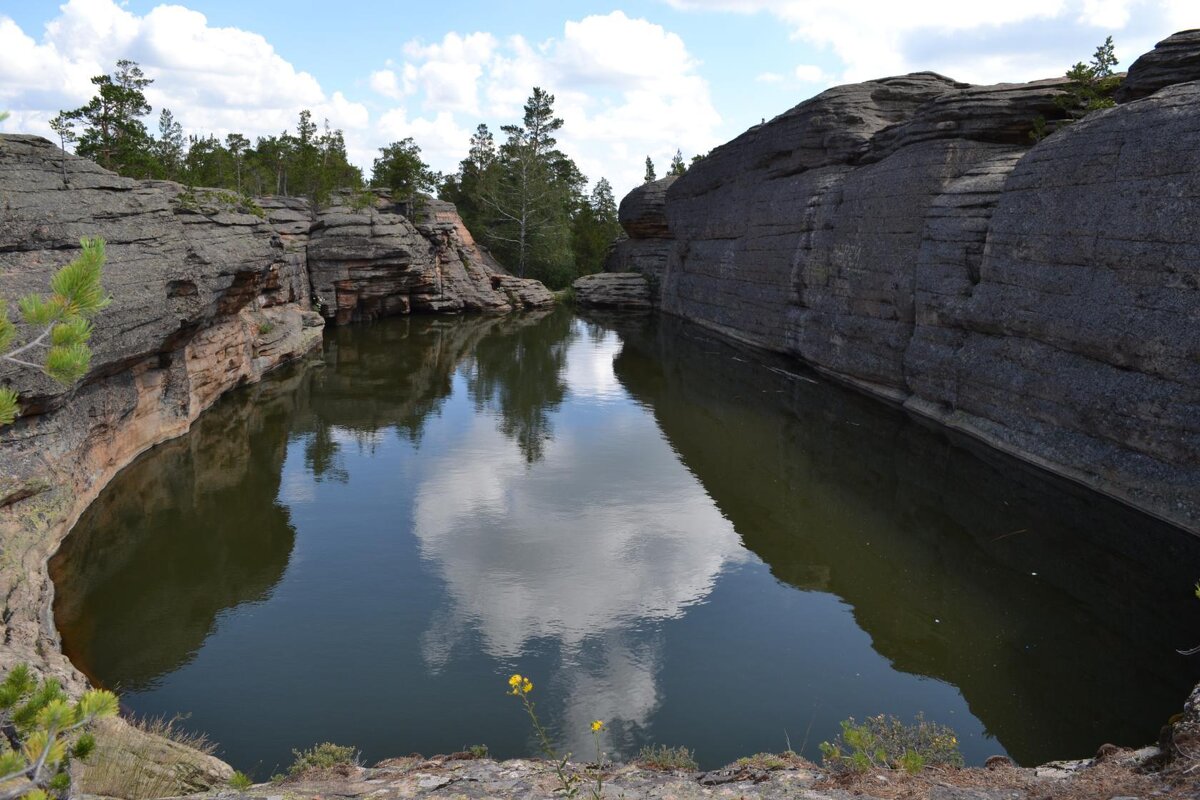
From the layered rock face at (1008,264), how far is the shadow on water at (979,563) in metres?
1.19

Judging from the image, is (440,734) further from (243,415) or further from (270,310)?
(270,310)

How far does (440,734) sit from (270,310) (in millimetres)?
22947

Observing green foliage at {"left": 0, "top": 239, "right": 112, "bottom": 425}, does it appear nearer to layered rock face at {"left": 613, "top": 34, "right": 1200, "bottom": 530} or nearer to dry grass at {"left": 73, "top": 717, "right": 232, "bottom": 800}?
dry grass at {"left": 73, "top": 717, "right": 232, "bottom": 800}

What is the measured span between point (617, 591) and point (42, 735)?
8.69m

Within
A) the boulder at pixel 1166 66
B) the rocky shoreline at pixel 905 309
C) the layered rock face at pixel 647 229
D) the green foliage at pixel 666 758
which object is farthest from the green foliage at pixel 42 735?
the layered rock face at pixel 647 229

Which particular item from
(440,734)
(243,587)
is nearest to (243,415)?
(243,587)

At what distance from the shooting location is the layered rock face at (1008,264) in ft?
46.5

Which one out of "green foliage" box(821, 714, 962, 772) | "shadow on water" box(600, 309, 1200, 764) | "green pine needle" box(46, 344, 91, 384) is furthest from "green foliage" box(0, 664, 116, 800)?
"shadow on water" box(600, 309, 1200, 764)

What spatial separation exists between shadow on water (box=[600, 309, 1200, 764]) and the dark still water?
0.05 metres

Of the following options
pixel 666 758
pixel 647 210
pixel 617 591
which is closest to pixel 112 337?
pixel 617 591

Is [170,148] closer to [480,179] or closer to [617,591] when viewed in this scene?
[480,179]

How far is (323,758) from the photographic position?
742cm

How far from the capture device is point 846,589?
39.7 ft

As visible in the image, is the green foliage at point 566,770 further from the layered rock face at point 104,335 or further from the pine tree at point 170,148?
the pine tree at point 170,148
